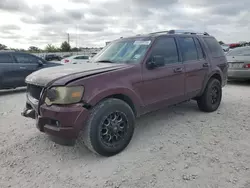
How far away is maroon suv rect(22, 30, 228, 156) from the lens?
2779 mm

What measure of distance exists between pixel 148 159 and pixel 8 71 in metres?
6.61

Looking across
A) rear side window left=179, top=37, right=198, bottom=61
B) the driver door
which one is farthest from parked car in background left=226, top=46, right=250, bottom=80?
the driver door

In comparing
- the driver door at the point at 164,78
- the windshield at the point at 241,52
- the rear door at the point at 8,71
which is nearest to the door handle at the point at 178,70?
the driver door at the point at 164,78

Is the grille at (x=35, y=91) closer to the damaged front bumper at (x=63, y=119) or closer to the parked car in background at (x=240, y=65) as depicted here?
the damaged front bumper at (x=63, y=119)

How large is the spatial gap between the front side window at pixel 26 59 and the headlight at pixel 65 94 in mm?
6155

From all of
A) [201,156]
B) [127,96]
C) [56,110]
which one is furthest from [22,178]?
[201,156]

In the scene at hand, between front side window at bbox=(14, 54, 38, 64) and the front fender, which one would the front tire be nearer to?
the front fender

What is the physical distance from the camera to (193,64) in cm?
441

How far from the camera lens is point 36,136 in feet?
12.7

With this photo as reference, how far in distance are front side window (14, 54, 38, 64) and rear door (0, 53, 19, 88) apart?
221 millimetres

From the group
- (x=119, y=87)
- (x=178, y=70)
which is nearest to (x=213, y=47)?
(x=178, y=70)

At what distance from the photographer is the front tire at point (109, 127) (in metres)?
2.87

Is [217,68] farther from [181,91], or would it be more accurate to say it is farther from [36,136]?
[36,136]

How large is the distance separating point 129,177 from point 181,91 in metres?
2.15
